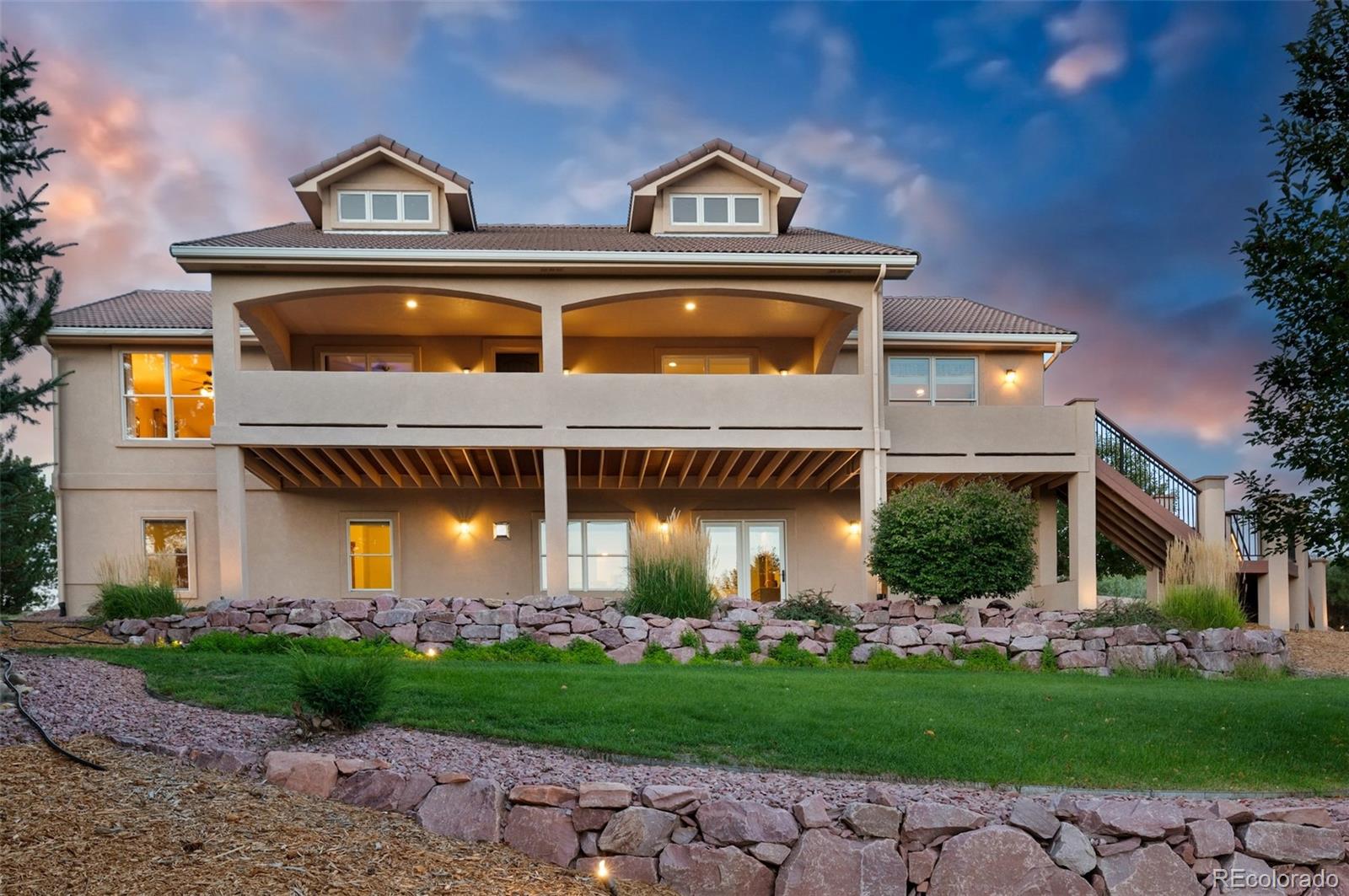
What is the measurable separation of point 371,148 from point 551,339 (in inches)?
204

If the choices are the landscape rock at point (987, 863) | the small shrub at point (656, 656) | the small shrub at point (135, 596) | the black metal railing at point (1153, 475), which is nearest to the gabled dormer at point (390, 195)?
the small shrub at point (135, 596)

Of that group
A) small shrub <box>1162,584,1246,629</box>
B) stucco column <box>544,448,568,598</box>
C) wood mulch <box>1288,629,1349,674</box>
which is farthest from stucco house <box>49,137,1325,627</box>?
small shrub <box>1162,584,1246,629</box>

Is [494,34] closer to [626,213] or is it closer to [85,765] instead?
[626,213]

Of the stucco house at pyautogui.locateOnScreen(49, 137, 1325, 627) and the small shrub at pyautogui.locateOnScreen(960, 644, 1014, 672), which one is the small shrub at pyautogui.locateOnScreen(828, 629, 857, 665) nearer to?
the small shrub at pyautogui.locateOnScreen(960, 644, 1014, 672)

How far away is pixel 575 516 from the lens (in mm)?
16750

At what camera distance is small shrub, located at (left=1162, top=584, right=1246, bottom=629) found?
1183cm

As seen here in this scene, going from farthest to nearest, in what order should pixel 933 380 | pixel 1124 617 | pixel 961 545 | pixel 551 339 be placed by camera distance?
1. pixel 933 380
2. pixel 551 339
3. pixel 961 545
4. pixel 1124 617

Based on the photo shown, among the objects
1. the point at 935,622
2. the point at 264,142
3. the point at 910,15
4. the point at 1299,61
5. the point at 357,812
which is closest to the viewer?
the point at 357,812

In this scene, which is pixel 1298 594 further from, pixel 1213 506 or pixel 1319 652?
pixel 1319 652

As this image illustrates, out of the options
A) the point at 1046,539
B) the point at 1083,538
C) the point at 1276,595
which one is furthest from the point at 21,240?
the point at 1276,595

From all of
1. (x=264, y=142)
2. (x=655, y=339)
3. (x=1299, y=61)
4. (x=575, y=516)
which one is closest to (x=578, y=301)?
(x=655, y=339)

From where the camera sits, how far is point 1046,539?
17.3m

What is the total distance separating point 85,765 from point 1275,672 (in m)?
12.2

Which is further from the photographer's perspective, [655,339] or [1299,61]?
[655,339]
